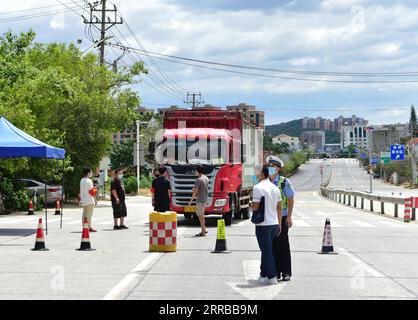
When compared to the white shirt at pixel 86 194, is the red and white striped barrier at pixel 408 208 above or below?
below

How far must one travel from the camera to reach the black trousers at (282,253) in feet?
35.7

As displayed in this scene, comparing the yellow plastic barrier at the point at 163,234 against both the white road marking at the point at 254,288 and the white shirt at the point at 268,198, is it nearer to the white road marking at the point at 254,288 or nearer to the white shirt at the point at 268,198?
the white road marking at the point at 254,288

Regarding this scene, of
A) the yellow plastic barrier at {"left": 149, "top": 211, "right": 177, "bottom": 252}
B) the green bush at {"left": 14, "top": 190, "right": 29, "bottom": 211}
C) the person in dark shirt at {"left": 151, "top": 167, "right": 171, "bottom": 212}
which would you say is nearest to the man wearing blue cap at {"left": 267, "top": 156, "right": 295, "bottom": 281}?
the yellow plastic barrier at {"left": 149, "top": 211, "right": 177, "bottom": 252}

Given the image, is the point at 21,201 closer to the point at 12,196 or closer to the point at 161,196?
the point at 12,196

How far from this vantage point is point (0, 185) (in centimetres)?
3222

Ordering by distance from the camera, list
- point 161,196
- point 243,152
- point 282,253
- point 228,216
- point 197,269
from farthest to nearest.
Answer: point 243,152 < point 228,216 < point 161,196 < point 197,269 < point 282,253

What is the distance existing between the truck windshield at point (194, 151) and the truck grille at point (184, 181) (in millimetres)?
318

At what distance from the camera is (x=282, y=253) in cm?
1095

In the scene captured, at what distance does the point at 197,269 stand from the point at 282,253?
6.37ft

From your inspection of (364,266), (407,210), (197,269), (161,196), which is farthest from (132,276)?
(407,210)

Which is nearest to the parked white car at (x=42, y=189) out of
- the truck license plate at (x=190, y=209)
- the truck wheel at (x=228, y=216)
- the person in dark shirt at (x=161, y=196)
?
the truck wheel at (x=228, y=216)
